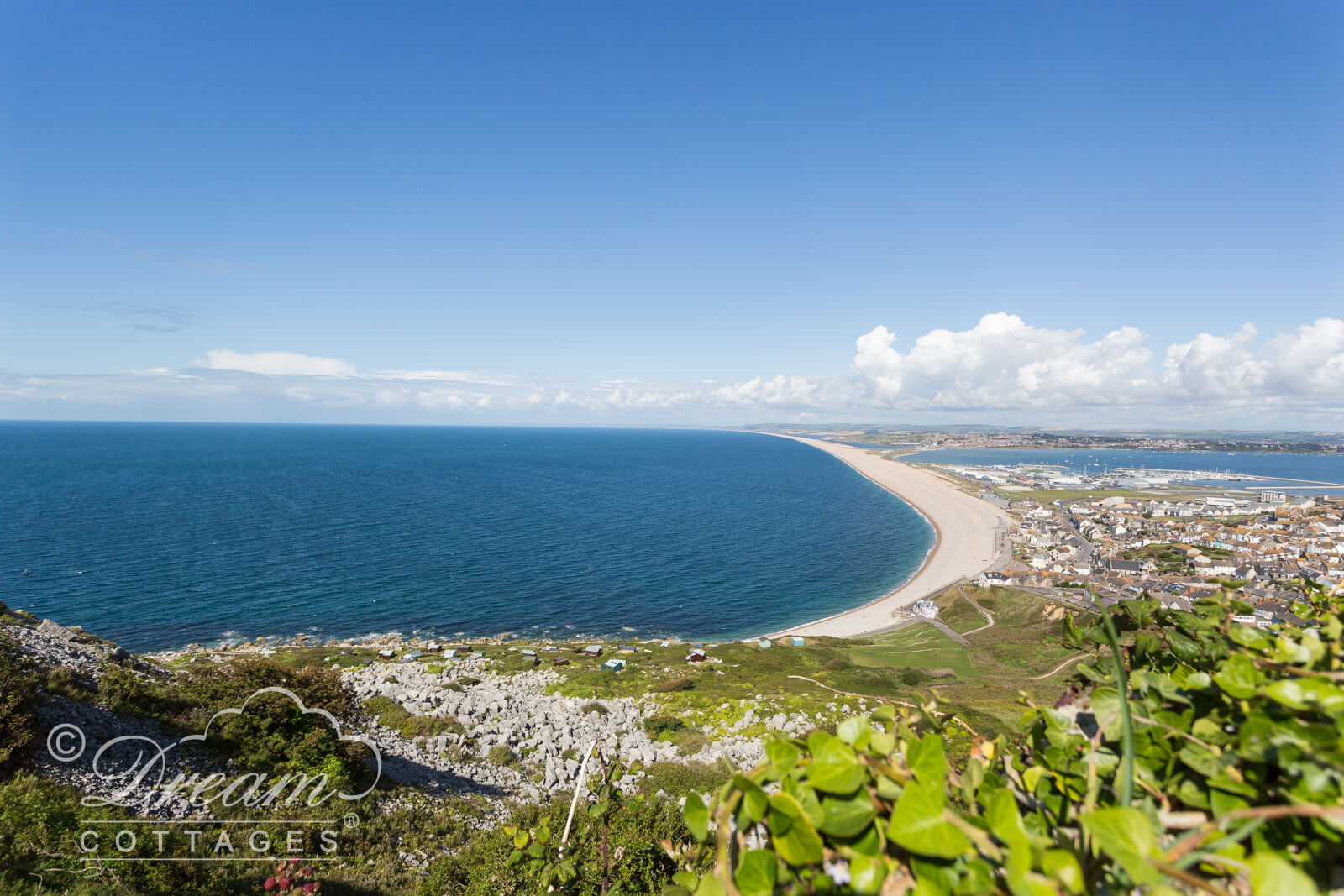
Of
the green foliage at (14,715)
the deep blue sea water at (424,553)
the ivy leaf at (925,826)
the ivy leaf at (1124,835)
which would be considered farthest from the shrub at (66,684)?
the deep blue sea water at (424,553)

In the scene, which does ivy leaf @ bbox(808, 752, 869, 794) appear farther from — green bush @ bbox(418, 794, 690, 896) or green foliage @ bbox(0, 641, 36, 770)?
green foliage @ bbox(0, 641, 36, 770)

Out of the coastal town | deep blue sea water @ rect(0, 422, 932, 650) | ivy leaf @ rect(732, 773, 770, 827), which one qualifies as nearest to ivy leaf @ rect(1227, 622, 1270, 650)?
ivy leaf @ rect(732, 773, 770, 827)

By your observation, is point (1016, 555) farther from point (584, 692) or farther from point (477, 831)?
point (477, 831)

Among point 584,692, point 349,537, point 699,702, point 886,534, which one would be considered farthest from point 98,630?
point 886,534

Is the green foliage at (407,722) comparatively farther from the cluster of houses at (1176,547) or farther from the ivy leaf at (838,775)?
the cluster of houses at (1176,547)

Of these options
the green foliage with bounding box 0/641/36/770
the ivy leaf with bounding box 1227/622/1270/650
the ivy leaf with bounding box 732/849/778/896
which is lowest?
the green foliage with bounding box 0/641/36/770

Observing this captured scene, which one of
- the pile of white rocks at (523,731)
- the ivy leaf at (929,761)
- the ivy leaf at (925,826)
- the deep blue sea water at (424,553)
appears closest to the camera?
the ivy leaf at (925,826)
